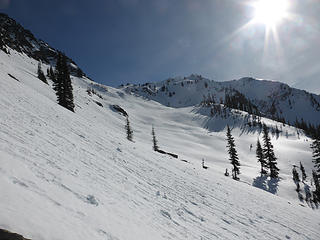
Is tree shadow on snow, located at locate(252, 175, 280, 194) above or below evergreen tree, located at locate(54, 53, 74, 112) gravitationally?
below

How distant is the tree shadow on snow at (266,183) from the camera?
38.5 m

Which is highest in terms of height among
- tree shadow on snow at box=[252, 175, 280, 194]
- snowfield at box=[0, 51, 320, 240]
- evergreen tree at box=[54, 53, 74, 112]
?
evergreen tree at box=[54, 53, 74, 112]

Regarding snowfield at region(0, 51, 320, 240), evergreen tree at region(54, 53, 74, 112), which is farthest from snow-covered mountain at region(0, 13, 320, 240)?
evergreen tree at region(54, 53, 74, 112)

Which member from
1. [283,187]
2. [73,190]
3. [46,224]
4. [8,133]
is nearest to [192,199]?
[73,190]

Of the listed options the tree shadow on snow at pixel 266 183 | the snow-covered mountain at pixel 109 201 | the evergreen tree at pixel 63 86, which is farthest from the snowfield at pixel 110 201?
the tree shadow on snow at pixel 266 183

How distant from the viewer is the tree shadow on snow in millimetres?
38500

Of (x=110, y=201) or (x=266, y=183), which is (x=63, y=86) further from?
(x=266, y=183)

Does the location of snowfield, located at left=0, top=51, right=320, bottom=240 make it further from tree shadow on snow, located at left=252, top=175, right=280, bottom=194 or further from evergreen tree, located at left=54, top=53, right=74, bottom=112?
tree shadow on snow, located at left=252, top=175, right=280, bottom=194

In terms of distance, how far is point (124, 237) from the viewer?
4.89 m

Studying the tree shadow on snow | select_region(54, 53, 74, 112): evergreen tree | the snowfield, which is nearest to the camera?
the snowfield

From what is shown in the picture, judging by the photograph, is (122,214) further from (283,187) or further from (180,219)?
(283,187)

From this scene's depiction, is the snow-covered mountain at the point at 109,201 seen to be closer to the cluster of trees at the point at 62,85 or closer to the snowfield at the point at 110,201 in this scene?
the snowfield at the point at 110,201

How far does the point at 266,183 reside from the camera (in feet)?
134

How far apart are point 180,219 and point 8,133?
908cm
